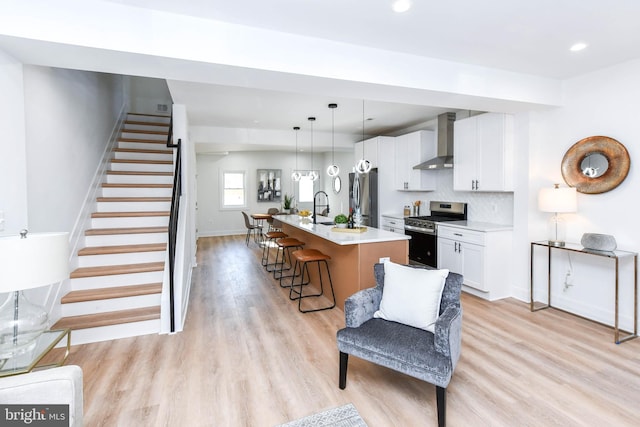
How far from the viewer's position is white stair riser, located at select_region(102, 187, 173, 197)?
4516 millimetres

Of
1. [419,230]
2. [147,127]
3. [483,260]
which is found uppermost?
[147,127]

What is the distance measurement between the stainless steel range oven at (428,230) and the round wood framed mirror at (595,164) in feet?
5.41

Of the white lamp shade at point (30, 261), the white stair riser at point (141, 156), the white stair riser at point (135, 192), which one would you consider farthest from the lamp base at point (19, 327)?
the white stair riser at point (141, 156)

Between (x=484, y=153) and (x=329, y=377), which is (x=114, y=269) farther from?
(x=484, y=153)

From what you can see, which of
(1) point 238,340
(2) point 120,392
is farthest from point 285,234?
(2) point 120,392

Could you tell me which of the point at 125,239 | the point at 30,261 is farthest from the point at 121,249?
the point at 30,261

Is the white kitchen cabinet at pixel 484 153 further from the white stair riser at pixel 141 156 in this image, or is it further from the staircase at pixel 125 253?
the white stair riser at pixel 141 156

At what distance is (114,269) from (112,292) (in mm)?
309

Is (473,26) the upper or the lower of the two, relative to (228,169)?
upper

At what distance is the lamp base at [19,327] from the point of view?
5.66ft

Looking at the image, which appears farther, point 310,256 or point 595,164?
point 310,256

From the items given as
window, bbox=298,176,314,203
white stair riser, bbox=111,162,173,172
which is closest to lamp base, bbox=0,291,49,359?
white stair riser, bbox=111,162,173,172

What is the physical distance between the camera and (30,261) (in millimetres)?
1580

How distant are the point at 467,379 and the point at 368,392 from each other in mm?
752
